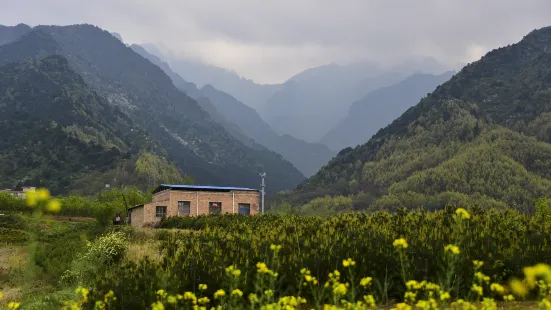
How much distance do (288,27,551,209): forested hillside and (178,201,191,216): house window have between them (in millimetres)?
72961

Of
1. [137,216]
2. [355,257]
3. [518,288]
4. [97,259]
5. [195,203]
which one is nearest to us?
[518,288]

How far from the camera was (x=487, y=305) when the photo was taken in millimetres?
4582

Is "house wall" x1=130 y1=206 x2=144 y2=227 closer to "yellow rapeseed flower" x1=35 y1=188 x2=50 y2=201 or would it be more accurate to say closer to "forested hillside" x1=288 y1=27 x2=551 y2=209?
"yellow rapeseed flower" x1=35 y1=188 x2=50 y2=201

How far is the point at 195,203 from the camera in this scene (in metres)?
42.4

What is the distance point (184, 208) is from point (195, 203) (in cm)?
107

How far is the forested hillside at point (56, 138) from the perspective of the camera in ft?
436

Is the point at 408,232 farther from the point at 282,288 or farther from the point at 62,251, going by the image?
the point at 62,251

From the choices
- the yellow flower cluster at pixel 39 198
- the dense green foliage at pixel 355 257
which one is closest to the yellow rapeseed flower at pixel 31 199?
the yellow flower cluster at pixel 39 198

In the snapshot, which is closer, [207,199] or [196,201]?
[196,201]

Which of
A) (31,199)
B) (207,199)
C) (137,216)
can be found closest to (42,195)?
(31,199)

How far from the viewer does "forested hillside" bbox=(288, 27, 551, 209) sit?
363 feet

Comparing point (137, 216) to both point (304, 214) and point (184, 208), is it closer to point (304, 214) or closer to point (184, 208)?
point (184, 208)

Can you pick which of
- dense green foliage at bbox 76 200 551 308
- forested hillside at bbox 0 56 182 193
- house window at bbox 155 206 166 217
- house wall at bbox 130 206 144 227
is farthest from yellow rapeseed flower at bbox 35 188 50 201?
forested hillside at bbox 0 56 182 193

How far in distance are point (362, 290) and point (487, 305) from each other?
5.12 metres
